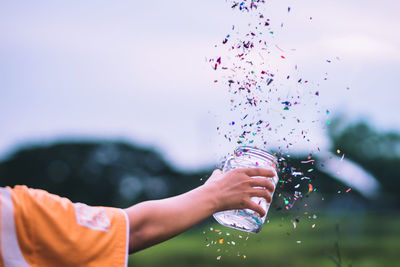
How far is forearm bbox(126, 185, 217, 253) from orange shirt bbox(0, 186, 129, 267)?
0.06 m

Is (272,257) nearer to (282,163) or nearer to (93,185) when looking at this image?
(93,185)

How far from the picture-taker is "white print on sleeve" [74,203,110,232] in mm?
1566

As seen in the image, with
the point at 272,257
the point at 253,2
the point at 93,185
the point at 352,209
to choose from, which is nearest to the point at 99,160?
the point at 93,185

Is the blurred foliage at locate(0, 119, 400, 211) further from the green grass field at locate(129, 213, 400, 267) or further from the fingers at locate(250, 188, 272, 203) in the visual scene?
the fingers at locate(250, 188, 272, 203)

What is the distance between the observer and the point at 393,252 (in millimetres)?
19328

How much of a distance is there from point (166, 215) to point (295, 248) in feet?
56.7

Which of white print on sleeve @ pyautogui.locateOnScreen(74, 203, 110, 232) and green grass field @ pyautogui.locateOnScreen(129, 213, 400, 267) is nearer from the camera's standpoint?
white print on sleeve @ pyautogui.locateOnScreen(74, 203, 110, 232)

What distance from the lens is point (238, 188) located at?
5.90 ft

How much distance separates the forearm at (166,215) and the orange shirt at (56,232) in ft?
0.20

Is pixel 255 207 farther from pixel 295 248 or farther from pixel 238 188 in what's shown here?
pixel 295 248

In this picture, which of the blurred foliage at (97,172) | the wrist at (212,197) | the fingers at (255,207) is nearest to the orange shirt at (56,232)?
the wrist at (212,197)

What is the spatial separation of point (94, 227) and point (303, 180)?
1040mm

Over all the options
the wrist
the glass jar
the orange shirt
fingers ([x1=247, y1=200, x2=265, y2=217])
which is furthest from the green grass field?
the orange shirt

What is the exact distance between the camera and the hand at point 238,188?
1780 mm
